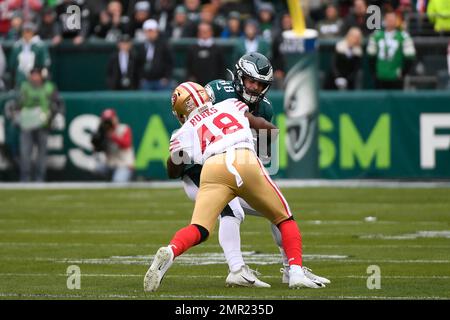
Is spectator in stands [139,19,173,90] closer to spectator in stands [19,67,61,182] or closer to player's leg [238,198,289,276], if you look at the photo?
spectator in stands [19,67,61,182]

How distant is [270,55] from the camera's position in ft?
68.6

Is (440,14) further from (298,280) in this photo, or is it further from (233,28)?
(298,280)

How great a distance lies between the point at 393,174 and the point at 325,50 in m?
2.88

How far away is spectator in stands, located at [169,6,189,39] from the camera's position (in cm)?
2242

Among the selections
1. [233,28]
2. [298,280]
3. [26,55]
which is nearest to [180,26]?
[233,28]

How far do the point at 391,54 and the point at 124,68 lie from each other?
4193 millimetres

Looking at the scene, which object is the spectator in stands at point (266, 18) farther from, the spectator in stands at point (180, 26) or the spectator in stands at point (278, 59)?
the spectator in stands at point (180, 26)

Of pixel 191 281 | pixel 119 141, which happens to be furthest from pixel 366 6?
pixel 191 281

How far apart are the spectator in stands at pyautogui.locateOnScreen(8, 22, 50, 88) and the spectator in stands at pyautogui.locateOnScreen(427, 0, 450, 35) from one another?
603cm

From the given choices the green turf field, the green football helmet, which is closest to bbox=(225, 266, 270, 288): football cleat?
the green turf field

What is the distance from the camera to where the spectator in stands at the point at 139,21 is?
22.3 metres

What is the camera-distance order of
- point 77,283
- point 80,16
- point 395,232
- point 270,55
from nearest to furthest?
point 77,283 → point 395,232 → point 270,55 → point 80,16

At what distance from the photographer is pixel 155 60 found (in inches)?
827
